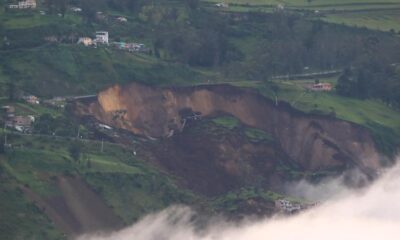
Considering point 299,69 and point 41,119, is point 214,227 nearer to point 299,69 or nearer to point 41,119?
point 41,119

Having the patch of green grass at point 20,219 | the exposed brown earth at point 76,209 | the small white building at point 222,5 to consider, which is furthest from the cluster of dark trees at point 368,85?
the patch of green grass at point 20,219

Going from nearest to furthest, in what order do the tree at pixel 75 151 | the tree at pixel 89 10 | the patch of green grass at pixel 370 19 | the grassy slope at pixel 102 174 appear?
the grassy slope at pixel 102 174 < the tree at pixel 75 151 < the tree at pixel 89 10 < the patch of green grass at pixel 370 19

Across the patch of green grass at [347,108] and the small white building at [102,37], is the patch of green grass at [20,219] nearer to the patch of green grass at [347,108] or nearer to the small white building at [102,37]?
the small white building at [102,37]

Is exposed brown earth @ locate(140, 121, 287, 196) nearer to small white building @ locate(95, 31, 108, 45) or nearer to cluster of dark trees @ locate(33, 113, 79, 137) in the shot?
cluster of dark trees @ locate(33, 113, 79, 137)

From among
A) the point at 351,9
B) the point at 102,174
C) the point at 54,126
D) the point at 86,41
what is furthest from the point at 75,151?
the point at 351,9

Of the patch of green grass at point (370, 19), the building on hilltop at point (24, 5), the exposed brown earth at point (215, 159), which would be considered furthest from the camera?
the patch of green grass at point (370, 19)

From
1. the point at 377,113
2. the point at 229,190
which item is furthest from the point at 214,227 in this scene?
the point at 377,113
